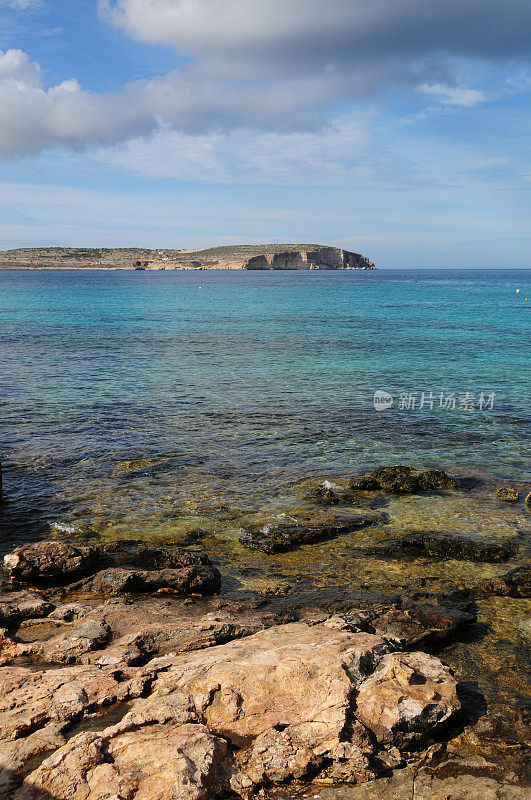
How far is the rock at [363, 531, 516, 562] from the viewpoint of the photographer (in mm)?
9846

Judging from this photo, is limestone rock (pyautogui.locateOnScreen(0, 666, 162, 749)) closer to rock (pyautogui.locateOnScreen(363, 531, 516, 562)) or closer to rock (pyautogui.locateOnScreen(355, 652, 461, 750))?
rock (pyautogui.locateOnScreen(355, 652, 461, 750))

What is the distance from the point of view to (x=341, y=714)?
5.20 meters

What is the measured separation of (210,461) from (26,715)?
30.4 ft

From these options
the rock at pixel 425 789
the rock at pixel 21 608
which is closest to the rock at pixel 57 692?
the rock at pixel 21 608

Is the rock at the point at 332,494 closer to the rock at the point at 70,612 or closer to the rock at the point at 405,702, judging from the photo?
the rock at the point at 70,612

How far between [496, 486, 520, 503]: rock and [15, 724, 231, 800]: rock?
9.14m

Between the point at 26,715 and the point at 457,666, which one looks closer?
the point at 26,715

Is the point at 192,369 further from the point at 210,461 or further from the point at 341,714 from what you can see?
the point at 341,714

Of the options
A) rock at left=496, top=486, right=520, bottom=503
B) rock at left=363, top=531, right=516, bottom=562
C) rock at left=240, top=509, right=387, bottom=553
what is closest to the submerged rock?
rock at left=240, top=509, right=387, bottom=553

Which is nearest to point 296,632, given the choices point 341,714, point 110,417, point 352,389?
point 341,714

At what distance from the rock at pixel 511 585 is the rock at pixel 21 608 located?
20.4ft

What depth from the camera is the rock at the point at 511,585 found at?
8641 mm
